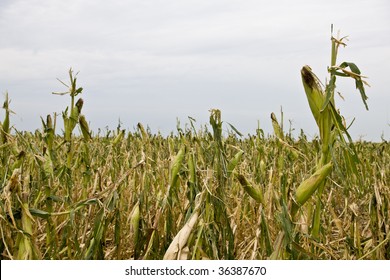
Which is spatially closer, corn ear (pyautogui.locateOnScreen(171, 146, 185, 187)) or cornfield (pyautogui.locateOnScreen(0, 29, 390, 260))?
cornfield (pyautogui.locateOnScreen(0, 29, 390, 260))

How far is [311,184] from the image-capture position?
0.95 metres

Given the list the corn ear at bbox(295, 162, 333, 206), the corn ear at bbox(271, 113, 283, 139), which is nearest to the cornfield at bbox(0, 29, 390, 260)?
the corn ear at bbox(295, 162, 333, 206)

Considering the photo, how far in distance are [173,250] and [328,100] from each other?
18.2 inches

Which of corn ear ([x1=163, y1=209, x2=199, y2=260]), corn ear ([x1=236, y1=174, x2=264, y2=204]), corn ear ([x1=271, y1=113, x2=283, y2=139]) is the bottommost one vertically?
corn ear ([x1=163, y1=209, x2=199, y2=260])

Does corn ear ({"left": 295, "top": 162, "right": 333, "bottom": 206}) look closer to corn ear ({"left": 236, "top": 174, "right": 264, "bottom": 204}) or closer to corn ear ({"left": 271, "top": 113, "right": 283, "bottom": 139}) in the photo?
corn ear ({"left": 236, "top": 174, "right": 264, "bottom": 204})

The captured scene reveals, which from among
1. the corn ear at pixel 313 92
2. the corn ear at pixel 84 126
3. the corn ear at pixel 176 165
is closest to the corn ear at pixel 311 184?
the corn ear at pixel 313 92

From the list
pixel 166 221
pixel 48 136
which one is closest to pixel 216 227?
pixel 166 221

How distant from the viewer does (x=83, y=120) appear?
5.90 feet

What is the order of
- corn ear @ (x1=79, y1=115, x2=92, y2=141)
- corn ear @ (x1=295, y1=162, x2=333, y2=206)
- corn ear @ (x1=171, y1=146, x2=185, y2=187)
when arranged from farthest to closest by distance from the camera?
corn ear @ (x1=79, y1=115, x2=92, y2=141) → corn ear @ (x1=171, y1=146, x2=185, y2=187) → corn ear @ (x1=295, y1=162, x2=333, y2=206)

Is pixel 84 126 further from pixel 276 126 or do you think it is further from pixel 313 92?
pixel 313 92

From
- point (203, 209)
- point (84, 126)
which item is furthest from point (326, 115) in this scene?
point (84, 126)

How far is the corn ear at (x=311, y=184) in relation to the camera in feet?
3.11

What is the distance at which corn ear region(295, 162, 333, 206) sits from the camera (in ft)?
3.11

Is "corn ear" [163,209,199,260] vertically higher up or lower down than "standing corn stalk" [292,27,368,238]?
lower down
